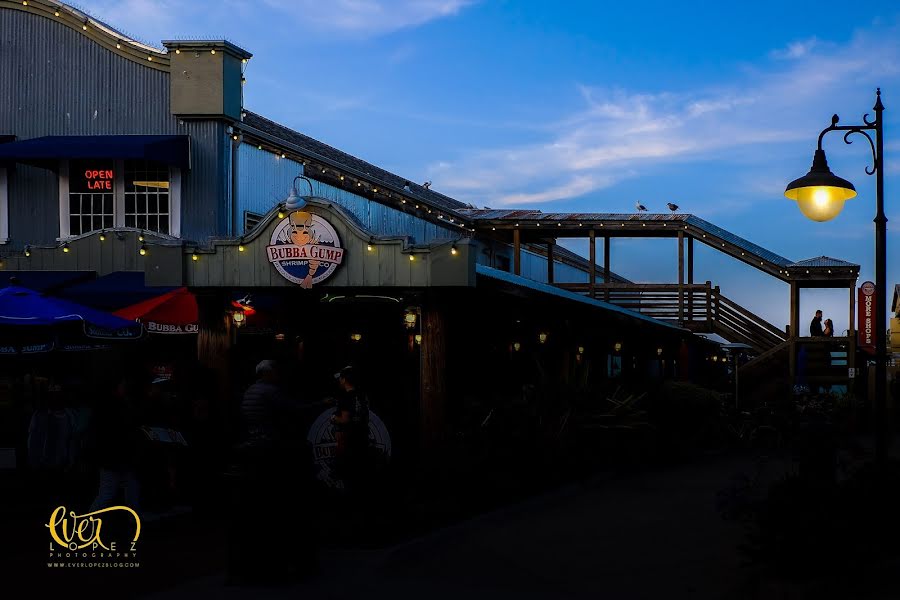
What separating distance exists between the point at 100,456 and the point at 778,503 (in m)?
6.88

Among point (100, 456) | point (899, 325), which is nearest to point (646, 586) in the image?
point (100, 456)

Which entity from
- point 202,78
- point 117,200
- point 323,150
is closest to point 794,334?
point 323,150

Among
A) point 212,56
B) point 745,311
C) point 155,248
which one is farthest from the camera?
point 745,311

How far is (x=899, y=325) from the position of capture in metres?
58.0

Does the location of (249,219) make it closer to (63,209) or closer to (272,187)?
(272,187)

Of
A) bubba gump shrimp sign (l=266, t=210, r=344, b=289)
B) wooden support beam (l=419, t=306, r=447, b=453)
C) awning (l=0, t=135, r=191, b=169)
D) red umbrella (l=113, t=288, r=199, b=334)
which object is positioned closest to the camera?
bubba gump shrimp sign (l=266, t=210, r=344, b=289)

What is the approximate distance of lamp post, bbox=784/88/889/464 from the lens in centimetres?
1074

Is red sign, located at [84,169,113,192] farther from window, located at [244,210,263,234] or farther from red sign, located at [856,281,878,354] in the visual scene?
red sign, located at [856,281,878,354]

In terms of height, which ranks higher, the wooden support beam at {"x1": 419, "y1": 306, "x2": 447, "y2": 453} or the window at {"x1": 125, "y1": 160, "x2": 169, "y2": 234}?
the window at {"x1": 125, "y1": 160, "x2": 169, "y2": 234}

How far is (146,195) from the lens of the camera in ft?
71.8

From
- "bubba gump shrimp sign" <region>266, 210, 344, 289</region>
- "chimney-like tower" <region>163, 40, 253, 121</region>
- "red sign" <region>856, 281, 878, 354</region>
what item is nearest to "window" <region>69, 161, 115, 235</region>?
"chimney-like tower" <region>163, 40, 253, 121</region>

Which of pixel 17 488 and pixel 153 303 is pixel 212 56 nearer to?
pixel 153 303

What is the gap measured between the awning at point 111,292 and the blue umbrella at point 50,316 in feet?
11.4

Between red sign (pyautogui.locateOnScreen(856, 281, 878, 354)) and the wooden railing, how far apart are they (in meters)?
2.43
